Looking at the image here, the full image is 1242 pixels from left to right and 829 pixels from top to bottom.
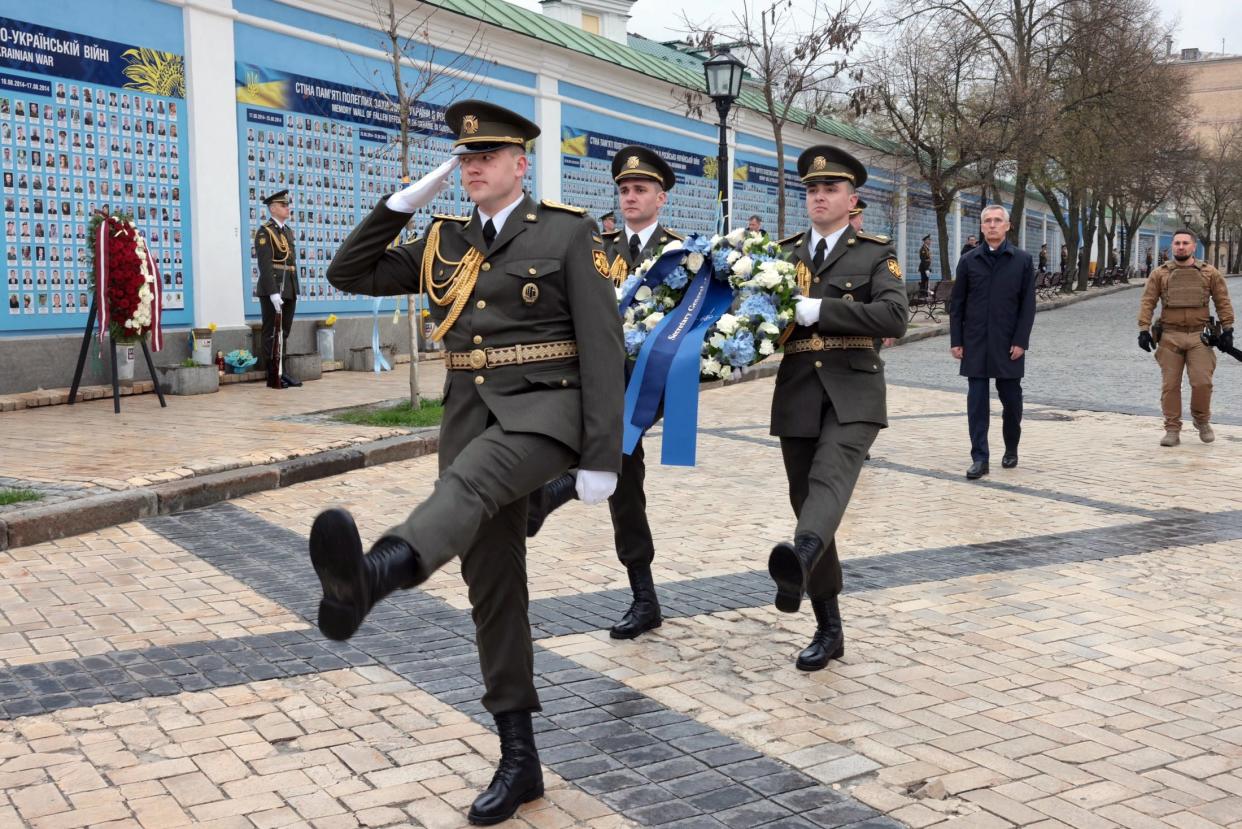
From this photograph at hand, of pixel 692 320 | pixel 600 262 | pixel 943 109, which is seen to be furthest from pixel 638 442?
pixel 943 109

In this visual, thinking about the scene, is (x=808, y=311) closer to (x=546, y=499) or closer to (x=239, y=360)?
(x=546, y=499)

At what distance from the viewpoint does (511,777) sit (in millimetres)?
3627

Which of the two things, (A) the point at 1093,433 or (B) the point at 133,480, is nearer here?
(B) the point at 133,480

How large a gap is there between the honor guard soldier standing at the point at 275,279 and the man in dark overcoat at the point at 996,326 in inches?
298

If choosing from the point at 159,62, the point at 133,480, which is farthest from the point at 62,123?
the point at 133,480

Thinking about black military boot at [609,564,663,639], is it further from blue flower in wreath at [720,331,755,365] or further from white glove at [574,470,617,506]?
white glove at [574,470,617,506]

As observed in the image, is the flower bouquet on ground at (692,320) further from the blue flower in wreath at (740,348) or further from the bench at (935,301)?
the bench at (935,301)

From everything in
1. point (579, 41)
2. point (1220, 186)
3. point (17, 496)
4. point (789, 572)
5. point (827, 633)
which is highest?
point (1220, 186)

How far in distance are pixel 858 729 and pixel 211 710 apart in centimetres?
226

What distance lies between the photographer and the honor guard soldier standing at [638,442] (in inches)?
215

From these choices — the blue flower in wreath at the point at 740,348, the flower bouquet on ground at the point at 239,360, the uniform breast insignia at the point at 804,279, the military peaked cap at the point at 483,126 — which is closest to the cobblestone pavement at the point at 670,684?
the blue flower in wreath at the point at 740,348

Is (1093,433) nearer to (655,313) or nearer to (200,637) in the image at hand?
(655,313)

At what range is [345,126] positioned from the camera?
1625 cm

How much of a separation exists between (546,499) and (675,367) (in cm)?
82
